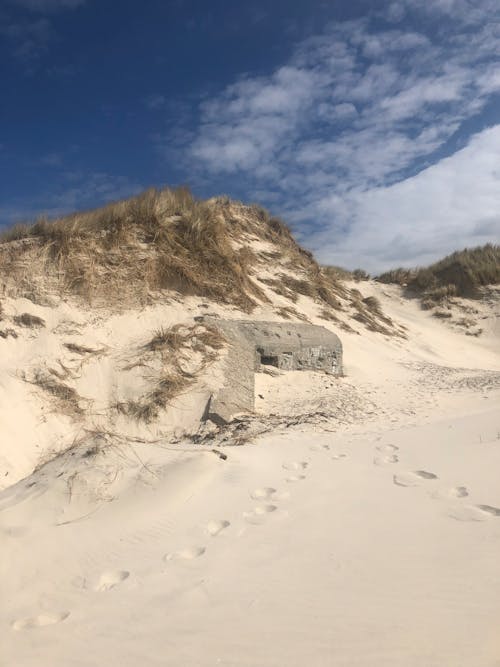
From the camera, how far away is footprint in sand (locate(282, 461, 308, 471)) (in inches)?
148

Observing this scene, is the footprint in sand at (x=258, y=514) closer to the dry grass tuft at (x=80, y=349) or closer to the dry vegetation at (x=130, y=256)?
the dry grass tuft at (x=80, y=349)

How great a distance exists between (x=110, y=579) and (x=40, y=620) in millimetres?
376

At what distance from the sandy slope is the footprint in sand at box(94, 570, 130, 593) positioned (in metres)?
0.01

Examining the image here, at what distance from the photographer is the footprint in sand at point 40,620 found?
1.96 meters

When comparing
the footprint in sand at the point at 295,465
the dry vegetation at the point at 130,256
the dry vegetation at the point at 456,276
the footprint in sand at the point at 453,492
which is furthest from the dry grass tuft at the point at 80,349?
the dry vegetation at the point at 456,276

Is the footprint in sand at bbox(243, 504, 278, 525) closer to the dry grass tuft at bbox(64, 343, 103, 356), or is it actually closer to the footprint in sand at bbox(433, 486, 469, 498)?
the footprint in sand at bbox(433, 486, 469, 498)

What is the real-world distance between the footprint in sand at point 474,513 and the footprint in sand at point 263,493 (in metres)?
1.20

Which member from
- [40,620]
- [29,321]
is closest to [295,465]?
[40,620]

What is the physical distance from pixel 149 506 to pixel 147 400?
3529mm

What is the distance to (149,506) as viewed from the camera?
9.80ft

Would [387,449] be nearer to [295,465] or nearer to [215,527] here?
[295,465]

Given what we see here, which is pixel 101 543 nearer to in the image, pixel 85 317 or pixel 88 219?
pixel 85 317

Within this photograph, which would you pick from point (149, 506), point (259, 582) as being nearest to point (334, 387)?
point (149, 506)

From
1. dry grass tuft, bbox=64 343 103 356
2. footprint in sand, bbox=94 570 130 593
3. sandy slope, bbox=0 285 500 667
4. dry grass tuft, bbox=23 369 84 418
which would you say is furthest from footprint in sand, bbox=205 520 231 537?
dry grass tuft, bbox=64 343 103 356
